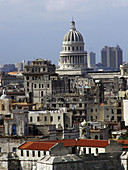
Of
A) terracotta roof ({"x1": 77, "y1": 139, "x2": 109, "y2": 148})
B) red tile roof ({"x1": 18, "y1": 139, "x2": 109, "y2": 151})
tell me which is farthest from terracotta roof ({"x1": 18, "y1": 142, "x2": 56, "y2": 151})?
terracotta roof ({"x1": 77, "y1": 139, "x2": 109, "y2": 148})

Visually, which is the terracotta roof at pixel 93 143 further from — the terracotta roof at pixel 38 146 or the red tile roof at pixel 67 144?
the terracotta roof at pixel 38 146

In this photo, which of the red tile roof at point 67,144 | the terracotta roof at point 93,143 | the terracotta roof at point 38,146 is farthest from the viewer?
the terracotta roof at point 93,143

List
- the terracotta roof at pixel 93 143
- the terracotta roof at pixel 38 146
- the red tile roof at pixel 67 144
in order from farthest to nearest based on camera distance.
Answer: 1. the terracotta roof at pixel 93 143
2. the red tile roof at pixel 67 144
3. the terracotta roof at pixel 38 146

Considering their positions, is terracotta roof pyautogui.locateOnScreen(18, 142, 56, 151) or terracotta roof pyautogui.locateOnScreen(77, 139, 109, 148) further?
terracotta roof pyautogui.locateOnScreen(77, 139, 109, 148)

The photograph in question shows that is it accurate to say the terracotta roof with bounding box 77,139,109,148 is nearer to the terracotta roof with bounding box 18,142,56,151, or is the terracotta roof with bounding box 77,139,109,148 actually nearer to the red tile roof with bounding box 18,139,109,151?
the red tile roof with bounding box 18,139,109,151

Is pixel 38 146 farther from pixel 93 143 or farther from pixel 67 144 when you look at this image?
pixel 93 143

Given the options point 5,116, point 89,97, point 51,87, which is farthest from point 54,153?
point 51,87

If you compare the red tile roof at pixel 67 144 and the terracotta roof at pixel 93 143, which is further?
the terracotta roof at pixel 93 143

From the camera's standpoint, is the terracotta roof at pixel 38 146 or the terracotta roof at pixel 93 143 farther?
the terracotta roof at pixel 93 143

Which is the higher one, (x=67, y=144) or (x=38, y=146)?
(x=67, y=144)

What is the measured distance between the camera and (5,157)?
9750 centimetres

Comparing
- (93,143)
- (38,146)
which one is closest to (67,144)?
(93,143)

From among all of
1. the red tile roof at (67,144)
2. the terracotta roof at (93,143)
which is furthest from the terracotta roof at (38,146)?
the terracotta roof at (93,143)

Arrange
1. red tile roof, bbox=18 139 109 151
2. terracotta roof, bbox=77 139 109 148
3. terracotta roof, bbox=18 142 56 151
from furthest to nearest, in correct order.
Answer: terracotta roof, bbox=77 139 109 148 < red tile roof, bbox=18 139 109 151 < terracotta roof, bbox=18 142 56 151
